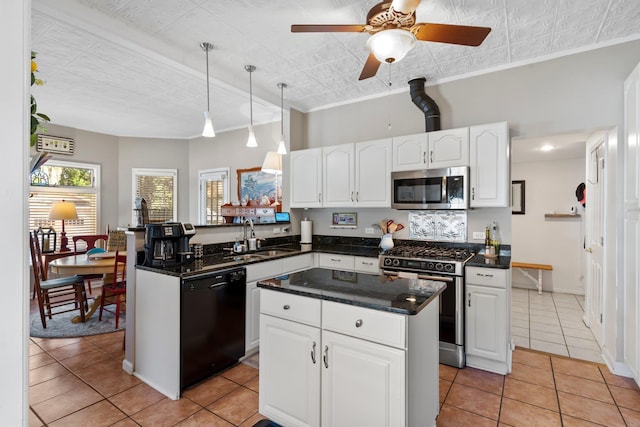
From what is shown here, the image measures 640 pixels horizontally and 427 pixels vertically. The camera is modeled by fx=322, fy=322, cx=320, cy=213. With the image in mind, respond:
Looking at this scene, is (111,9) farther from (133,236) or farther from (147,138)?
(147,138)

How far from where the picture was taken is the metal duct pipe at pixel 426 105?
348cm

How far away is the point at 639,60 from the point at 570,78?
1.51ft

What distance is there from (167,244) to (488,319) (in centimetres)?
281

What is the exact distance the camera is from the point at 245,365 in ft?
9.43

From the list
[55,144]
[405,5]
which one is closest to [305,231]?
[405,5]

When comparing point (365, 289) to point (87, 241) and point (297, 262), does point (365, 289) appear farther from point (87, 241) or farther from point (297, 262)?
point (87, 241)

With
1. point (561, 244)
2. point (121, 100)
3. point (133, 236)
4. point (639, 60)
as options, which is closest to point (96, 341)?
point (133, 236)

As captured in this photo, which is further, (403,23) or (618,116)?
(618,116)

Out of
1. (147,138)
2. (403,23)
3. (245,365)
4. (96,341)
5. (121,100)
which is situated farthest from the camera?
(147,138)

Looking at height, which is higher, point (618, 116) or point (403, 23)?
point (403, 23)

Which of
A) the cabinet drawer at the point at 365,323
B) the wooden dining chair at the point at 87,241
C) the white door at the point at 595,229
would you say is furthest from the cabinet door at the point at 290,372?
the wooden dining chair at the point at 87,241

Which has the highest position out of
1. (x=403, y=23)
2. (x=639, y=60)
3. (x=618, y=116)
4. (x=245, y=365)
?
(x=639, y=60)

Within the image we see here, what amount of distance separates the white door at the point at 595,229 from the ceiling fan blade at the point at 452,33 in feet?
6.70

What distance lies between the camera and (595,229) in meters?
3.38
